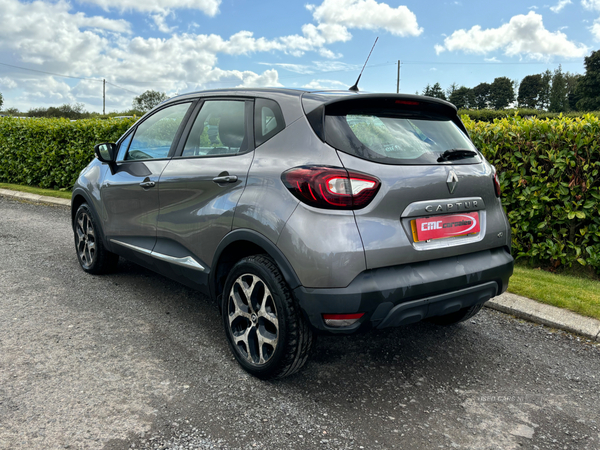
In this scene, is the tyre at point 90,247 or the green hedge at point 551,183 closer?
the tyre at point 90,247

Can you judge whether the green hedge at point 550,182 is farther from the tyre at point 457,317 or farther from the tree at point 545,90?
the tree at point 545,90

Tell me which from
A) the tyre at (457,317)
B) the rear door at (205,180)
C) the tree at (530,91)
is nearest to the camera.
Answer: the rear door at (205,180)

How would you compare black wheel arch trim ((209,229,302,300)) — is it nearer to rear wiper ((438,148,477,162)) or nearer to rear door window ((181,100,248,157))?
rear door window ((181,100,248,157))

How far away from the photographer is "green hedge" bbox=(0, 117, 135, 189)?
36.9 ft

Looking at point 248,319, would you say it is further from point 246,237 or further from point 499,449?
point 499,449

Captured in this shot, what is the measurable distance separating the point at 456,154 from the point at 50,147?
1168cm

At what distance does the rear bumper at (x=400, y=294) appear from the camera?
255cm

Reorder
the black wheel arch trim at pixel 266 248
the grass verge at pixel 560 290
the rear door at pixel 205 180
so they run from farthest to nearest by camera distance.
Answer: the grass verge at pixel 560 290, the rear door at pixel 205 180, the black wheel arch trim at pixel 266 248

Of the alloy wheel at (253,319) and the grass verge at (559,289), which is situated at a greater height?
the alloy wheel at (253,319)

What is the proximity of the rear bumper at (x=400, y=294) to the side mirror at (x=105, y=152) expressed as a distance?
2697 millimetres

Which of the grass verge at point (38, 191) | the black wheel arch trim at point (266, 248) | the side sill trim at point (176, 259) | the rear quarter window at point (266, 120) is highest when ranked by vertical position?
the rear quarter window at point (266, 120)

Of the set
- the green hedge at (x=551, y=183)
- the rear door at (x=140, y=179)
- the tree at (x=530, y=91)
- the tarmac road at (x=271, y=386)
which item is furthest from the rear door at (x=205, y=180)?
the tree at (x=530, y=91)

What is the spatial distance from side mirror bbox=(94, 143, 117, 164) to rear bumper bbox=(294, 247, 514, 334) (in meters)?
2.70

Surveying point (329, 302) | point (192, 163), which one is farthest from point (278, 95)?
point (329, 302)
